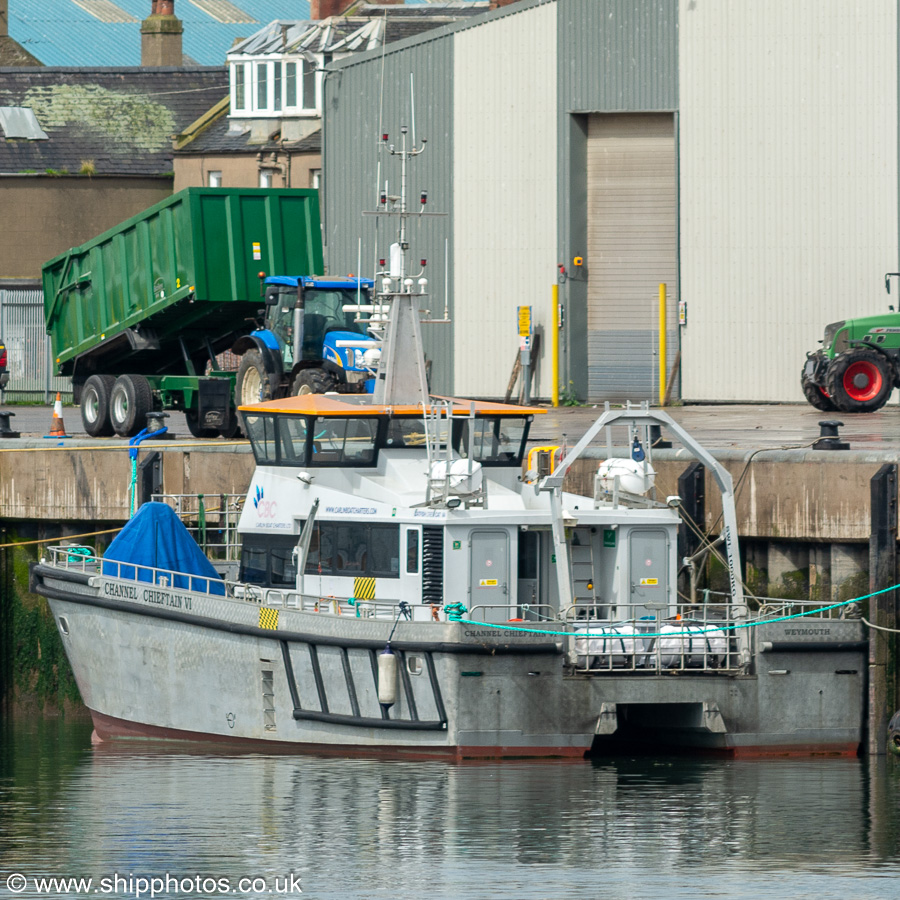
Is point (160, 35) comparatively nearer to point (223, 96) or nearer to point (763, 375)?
point (223, 96)

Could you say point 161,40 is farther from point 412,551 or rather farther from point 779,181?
point 412,551

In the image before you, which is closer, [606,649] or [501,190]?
[606,649]

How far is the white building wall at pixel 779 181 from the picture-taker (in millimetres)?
28984

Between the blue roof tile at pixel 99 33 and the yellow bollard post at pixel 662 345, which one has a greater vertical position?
the blue roof tile at pixel 99 33

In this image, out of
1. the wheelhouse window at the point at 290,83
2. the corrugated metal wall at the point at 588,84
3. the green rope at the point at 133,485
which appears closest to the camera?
the green rope at the point at 133,485

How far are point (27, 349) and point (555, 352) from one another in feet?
39.3

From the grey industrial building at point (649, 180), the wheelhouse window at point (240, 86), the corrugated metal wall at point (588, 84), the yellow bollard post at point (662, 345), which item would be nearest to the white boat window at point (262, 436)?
the grey industrial building at point (649, 180)

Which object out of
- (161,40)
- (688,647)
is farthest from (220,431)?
(161,40)

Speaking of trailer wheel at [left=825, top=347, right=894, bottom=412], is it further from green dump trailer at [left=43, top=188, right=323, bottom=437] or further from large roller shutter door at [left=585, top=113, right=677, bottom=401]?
green dump trailer at [left=43, top=188, right=323, bottom=437]

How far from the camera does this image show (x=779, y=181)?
29562 mm

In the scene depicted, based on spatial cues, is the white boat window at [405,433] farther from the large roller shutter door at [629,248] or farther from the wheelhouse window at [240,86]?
the wheelhouse window at [240,86]

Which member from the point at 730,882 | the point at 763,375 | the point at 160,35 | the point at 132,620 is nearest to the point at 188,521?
the point at 132,620

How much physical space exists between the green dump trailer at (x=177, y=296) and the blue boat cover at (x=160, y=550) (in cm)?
656

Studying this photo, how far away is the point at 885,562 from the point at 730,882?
14.9 feet
